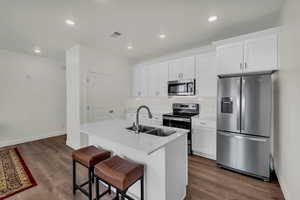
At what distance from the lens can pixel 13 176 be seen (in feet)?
8.13

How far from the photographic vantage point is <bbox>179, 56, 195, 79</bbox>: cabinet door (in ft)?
12.1

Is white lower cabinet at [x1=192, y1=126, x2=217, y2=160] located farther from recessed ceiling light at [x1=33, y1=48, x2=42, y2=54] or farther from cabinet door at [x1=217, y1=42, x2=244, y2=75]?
recessed ceiling light at [x1=33, y1=48, x2=42, y2=54]

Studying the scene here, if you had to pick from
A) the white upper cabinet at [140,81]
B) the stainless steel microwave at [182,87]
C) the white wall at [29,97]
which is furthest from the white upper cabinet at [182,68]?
the white wall at [29,97]

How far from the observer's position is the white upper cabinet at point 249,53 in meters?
2.42

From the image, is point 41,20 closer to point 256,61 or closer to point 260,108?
point 256,61

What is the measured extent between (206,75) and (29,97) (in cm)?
532

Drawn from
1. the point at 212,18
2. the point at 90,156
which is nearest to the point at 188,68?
the point at 212,18

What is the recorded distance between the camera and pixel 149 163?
167 cm

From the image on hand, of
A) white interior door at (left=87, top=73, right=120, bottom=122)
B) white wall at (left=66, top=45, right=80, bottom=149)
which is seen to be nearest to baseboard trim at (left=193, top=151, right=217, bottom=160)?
white interior door at (left=87, top=73, right=120, bottom=122)

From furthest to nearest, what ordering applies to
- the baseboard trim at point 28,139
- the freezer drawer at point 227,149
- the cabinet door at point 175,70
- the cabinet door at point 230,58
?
the baseboard trim at point 28,139 → the cabinet door at point 175,70 → the cabinet door at point 230,58 → the freezer drawer at point 227,149

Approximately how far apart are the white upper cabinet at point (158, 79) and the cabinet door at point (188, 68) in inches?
21.5

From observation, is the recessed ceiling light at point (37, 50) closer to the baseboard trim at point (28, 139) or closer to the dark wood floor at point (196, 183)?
the baseboard trim at point (28, 139)

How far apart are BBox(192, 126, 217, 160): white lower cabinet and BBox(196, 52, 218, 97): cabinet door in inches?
34.2

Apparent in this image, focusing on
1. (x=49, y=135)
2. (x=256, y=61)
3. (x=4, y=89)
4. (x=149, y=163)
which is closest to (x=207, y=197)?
(x=149, y=163)
